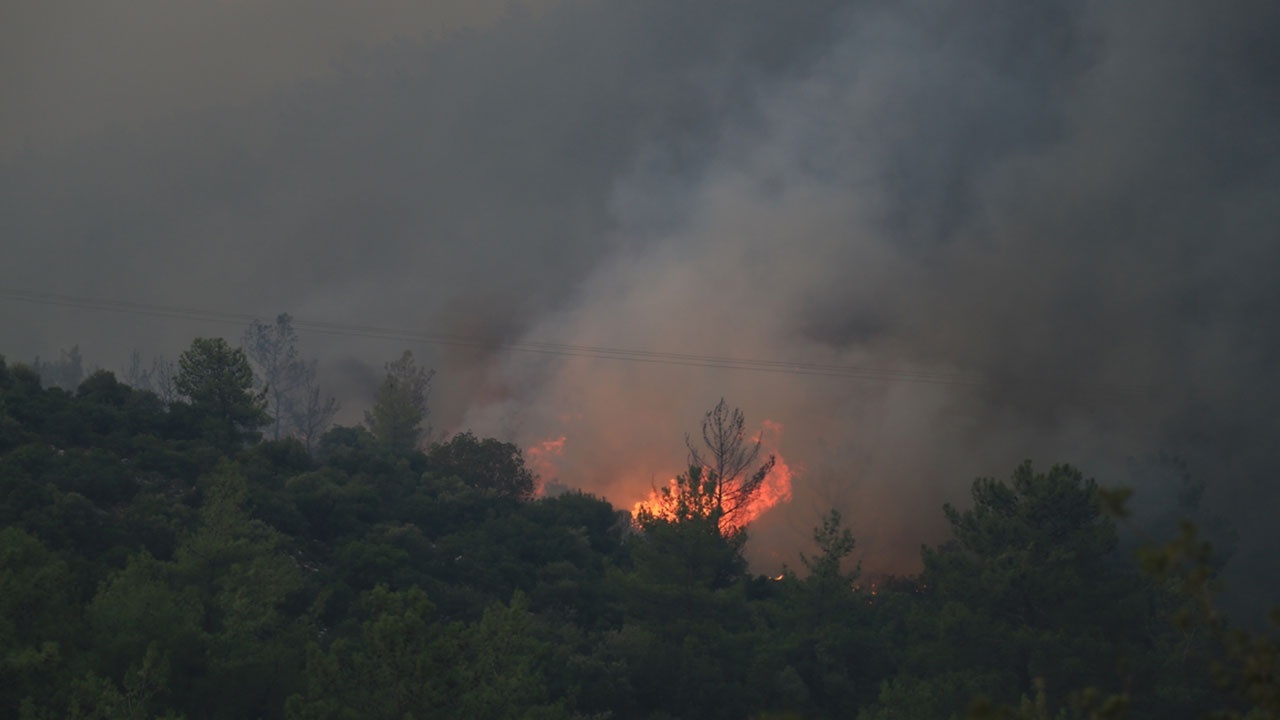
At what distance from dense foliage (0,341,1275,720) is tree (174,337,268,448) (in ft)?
7.41

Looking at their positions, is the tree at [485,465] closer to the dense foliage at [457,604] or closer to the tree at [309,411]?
the dense foliage at [457,604]

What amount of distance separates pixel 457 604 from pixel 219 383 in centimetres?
3219

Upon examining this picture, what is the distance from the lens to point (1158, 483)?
102812 millimetres

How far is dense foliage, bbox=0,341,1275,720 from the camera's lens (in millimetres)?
30438

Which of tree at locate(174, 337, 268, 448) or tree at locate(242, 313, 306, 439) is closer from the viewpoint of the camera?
tree at locate(174, 337, 268, 448)

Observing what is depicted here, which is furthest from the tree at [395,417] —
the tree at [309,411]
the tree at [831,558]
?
the tree at [831,558]

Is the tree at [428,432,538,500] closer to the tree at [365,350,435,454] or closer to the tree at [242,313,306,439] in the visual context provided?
the tree at [365,350,435,454]

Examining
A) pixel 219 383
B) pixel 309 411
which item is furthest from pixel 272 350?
pixel 219 383

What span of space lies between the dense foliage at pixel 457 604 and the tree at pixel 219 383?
226cm

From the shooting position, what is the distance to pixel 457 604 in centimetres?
5006

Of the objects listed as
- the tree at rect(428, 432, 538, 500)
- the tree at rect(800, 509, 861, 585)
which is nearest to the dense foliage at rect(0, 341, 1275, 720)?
the tree at rect(800, 509, 861, 585)

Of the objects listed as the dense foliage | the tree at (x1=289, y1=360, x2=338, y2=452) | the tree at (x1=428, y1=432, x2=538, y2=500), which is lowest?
the dense foliage

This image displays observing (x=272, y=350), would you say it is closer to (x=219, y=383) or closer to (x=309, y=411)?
(x=309, y=411)

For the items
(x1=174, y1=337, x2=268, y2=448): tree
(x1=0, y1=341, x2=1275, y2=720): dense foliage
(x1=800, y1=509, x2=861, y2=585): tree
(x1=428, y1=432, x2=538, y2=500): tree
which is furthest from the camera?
(x1=428, y1=432, x2=538, y2=500): tree
